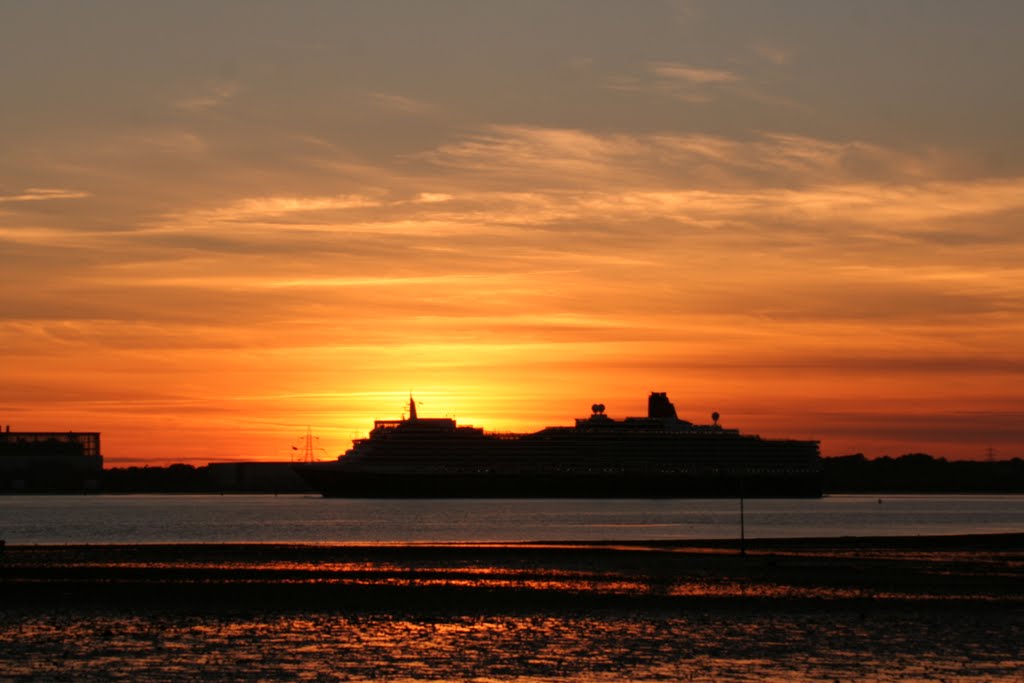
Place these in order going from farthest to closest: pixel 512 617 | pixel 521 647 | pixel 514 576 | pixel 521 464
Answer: pixel 521 464 → pixel 514 576 → pixel 512 617 → pixel 521 647

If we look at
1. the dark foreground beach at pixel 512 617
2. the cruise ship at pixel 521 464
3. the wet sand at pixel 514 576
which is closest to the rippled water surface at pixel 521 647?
the dark foreground beach at pixel 512 617

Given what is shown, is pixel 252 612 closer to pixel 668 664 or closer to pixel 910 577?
pixel 668 664

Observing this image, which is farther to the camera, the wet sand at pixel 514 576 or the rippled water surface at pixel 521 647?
the wet sand at pixel 514 576

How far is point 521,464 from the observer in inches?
7421

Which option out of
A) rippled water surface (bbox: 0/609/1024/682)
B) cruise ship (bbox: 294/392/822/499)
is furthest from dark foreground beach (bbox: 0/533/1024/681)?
cruise ship (bbox: 294/392/822/499)

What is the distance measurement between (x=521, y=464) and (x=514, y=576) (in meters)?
138

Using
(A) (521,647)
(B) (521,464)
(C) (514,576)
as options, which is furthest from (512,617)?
(B) (521,464)

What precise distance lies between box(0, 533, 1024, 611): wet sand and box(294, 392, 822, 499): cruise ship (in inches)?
4378

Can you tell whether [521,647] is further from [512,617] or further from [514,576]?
[514,576]

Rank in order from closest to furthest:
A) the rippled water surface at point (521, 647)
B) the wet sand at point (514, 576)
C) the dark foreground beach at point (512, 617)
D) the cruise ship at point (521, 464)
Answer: the rippled water surface at point (521, 647) → the dark foreground beach at point (512, 617) → the wet sand at point (514, 576) → the cruise ship at point (521, 464)

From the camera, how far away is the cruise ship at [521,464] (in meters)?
183

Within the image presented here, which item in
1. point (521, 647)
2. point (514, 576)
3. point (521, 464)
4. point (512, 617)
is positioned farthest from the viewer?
point (521, 464)

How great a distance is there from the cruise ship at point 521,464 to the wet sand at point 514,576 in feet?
365

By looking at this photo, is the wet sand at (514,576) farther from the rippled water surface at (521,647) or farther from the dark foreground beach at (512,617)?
the rippled water surface at (521,647)
